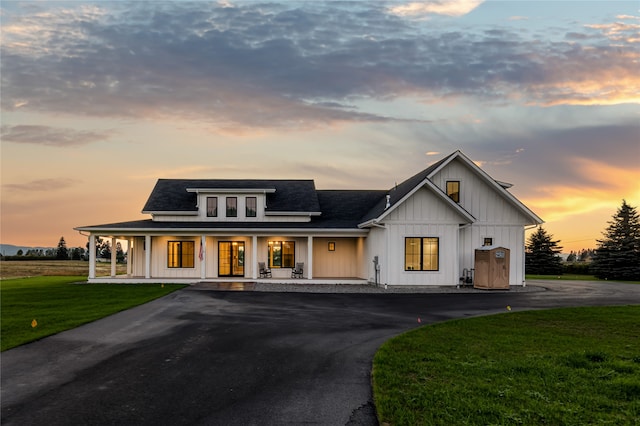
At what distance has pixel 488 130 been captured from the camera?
27.2m

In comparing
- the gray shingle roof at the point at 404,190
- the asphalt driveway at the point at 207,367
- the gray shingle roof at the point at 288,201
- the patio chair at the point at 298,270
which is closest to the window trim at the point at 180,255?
the gray shingle roof at the point at 288,201

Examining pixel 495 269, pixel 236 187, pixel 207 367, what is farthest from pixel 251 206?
pixel 207 367

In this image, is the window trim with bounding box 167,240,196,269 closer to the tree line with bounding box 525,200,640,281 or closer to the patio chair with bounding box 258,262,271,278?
the patio chair with bounding box 258,262,271,278

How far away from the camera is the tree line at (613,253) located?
35750 mm

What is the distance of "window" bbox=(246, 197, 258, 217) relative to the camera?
26578mm

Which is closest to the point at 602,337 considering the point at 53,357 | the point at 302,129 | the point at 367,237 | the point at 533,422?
the point at 533,422

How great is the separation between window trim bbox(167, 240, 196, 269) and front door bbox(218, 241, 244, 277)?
1.57 m

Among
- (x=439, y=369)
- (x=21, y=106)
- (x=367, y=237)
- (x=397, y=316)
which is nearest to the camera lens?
(x=439, y=369)

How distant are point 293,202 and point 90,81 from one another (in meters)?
13.1

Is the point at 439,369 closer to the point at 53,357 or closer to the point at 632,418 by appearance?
the point at 632,418

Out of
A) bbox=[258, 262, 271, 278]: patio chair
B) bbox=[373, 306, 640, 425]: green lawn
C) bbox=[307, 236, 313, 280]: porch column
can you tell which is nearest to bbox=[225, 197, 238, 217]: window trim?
bbox=[258, 262, 271, 278]: patio chair

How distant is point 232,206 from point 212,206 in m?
1.25

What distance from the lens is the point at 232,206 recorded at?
26734mm

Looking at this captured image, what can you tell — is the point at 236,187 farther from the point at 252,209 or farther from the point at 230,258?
the point at 230,258
